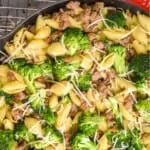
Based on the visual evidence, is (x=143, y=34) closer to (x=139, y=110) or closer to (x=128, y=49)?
(x=128, y=49)

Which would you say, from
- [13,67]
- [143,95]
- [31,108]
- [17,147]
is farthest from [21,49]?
[143,95]

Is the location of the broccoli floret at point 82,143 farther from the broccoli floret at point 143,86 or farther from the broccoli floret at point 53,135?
the broccoli floret at point 143,86

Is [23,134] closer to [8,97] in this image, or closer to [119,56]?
[8,97]

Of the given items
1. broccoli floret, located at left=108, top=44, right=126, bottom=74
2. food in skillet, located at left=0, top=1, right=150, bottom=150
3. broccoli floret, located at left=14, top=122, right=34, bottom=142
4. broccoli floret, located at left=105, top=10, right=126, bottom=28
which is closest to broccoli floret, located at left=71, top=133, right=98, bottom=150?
food in skillet, located at left=0, top=1, right=150, bottom=150

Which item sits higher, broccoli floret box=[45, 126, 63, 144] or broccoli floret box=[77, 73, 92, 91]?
broccoli floret box=[77, 73, 92, 91]

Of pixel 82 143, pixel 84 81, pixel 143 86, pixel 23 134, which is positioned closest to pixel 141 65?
pixel 143 86

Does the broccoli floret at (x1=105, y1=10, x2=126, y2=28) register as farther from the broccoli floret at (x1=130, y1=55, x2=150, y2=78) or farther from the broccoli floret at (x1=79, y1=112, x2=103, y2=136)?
the broccoli floret at (x1=79, y1=112, x2=103, y2=136)
